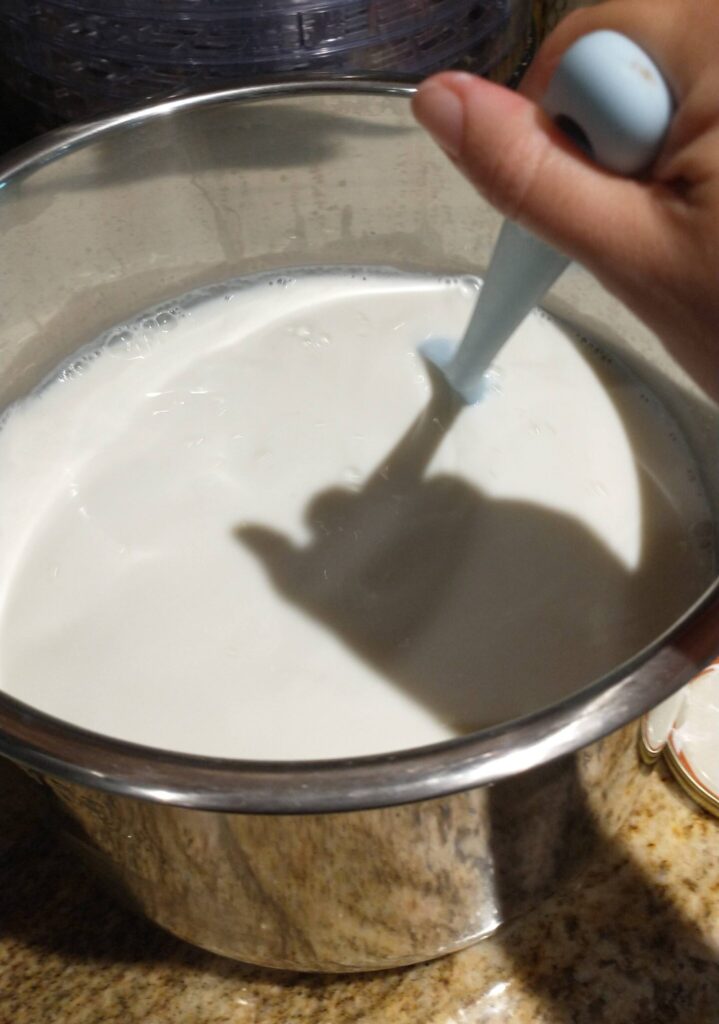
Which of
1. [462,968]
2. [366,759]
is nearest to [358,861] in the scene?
[366,759]

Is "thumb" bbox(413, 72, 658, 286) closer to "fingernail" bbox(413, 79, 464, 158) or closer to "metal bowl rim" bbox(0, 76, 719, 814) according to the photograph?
"fingernail" bbox(413, 79, 464, 158)

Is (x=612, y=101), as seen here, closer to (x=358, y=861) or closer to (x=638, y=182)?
(x=638, y=182)

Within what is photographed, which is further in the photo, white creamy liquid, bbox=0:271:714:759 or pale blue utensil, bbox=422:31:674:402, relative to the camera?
white creamy liquid, bbox=0:271:714:759

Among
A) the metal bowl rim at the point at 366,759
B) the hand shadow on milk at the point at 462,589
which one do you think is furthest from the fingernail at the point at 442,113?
the hand shadow on milk at the point at 462,589

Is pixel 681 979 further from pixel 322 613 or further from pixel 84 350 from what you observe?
pixel 84 350

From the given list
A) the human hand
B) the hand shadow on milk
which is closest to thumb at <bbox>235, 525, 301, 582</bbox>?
the hand shadow on milk

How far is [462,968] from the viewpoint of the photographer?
554mm

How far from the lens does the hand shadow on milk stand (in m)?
0.60

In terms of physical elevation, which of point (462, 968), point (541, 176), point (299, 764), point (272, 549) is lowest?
point (462, 968)

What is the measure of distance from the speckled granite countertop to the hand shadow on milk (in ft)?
0.32

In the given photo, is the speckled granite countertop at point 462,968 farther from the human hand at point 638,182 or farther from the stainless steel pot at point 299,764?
the human hand at point 638,182

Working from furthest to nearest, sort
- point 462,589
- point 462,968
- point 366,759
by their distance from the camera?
1. point 462,589
2. point 462,968
3. point 366,759

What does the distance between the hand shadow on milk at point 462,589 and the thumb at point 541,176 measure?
30cm

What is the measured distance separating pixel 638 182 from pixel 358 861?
288 mm
